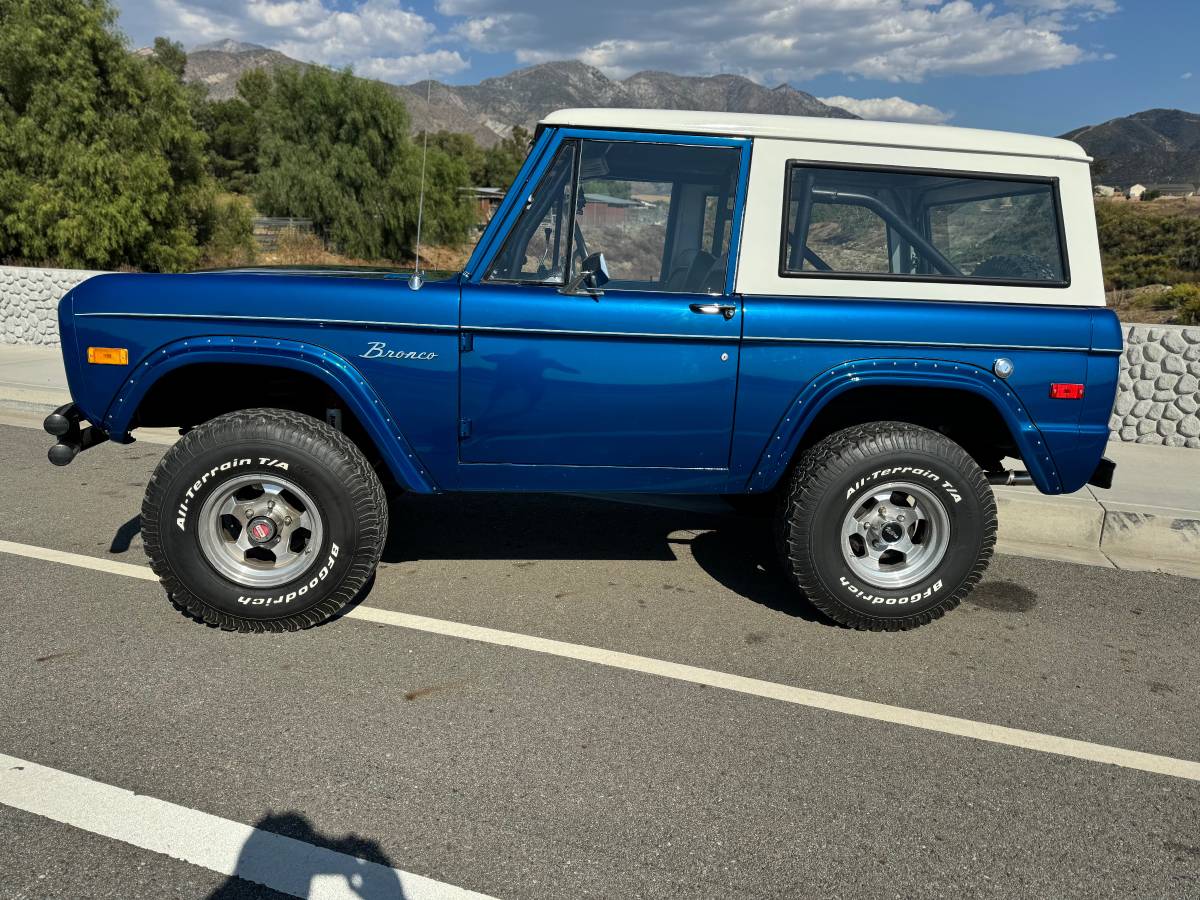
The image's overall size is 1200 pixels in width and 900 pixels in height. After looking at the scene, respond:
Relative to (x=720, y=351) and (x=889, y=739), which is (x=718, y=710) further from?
(x=720, y=351)

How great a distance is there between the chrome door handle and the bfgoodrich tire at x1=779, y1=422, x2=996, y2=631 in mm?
743

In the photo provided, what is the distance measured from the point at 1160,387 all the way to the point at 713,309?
550 centimetres

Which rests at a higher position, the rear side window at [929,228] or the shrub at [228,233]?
the rear side window at [929,228]

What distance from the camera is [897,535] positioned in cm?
416

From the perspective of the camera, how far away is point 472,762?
117 inches

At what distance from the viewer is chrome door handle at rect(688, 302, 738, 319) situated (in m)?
3.82

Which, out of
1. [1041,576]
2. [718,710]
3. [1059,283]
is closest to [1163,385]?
[1041,576]

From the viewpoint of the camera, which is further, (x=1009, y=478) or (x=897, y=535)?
(x=1009, y=478)

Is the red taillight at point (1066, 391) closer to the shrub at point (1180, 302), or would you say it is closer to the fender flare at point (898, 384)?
the fender flare at point (898, 384)

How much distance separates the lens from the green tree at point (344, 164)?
3484cm

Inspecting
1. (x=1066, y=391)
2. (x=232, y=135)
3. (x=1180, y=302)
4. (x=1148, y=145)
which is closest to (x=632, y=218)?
(x=1066, y=391)

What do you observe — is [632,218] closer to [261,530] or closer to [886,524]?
[886,524]

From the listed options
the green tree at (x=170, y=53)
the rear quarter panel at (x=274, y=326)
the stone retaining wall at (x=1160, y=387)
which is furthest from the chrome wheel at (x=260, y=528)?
the green tree at (x=170, y=53)

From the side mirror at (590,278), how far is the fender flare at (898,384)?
0.96 meters
